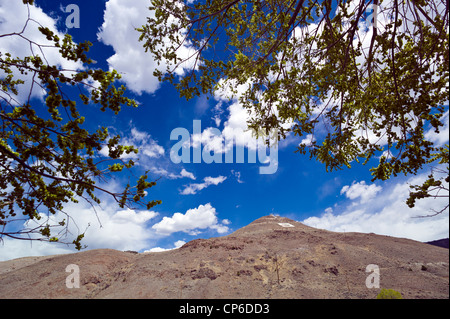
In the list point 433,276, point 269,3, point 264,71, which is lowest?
point 433,276

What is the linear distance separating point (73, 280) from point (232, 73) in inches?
607

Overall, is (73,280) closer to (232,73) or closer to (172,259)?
(172,259)

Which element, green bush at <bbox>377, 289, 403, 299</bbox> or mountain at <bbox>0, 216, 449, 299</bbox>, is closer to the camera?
green bush at <bbox>377, 289, 403, 299</bbox>

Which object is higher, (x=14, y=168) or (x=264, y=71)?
(x=264, y=71)

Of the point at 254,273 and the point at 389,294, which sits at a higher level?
the point at 389,294

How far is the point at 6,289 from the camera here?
45.2ft

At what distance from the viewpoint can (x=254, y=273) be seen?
14.0 m

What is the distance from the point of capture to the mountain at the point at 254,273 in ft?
37.1

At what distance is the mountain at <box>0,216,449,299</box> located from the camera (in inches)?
446

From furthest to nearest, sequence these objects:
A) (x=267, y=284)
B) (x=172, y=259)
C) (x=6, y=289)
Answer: (x=172, y=259), (x=6, y=289), (x=267, y=284)

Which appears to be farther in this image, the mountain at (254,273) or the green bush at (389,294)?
the mountain at (254,273)

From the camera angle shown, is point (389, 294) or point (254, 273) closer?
point (389, 294)
